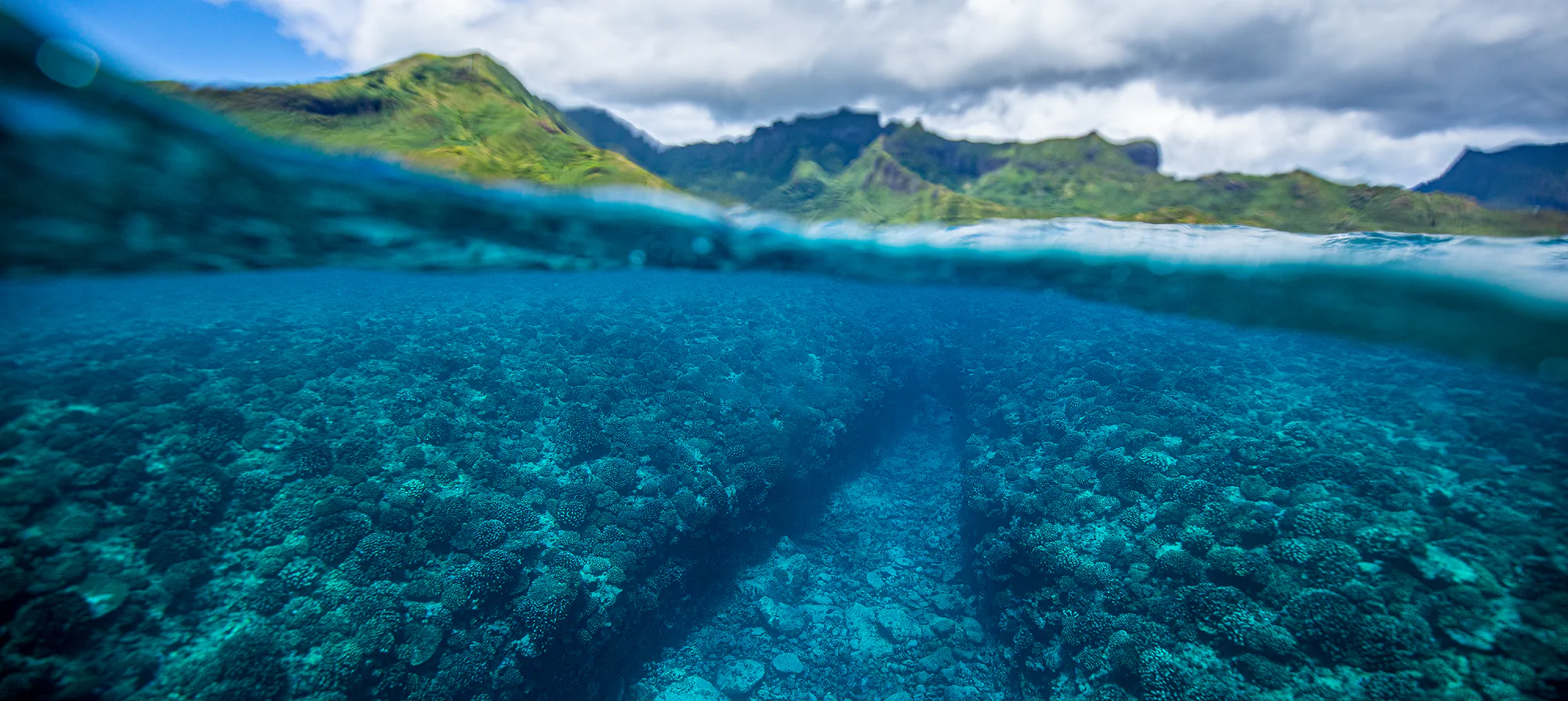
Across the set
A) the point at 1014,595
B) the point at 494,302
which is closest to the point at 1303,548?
the point at 1014,595

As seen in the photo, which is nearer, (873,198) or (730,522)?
(730,522)

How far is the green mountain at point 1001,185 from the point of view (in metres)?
13.2

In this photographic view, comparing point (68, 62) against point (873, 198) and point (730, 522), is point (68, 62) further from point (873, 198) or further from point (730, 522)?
point (873, 198)

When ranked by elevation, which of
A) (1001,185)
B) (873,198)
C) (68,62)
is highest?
(1001,185)

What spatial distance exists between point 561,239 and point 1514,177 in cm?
4026

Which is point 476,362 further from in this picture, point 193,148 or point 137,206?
point 193,148

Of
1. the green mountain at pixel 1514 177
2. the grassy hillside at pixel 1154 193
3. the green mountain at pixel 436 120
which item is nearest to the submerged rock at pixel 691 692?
the green mountain at pixel 436 120

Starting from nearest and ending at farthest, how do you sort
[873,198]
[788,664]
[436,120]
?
[788,664], [436,120], [873,198]

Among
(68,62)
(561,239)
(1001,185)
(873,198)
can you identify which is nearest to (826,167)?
(1001,185)

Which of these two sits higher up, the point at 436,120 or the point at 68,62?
the point at 436,120

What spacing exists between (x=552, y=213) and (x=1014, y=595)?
14651 mm

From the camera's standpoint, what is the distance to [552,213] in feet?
A: 40.5

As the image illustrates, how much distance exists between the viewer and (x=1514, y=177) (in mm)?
20703

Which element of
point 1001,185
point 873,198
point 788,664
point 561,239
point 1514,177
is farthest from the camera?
point 1001,185
